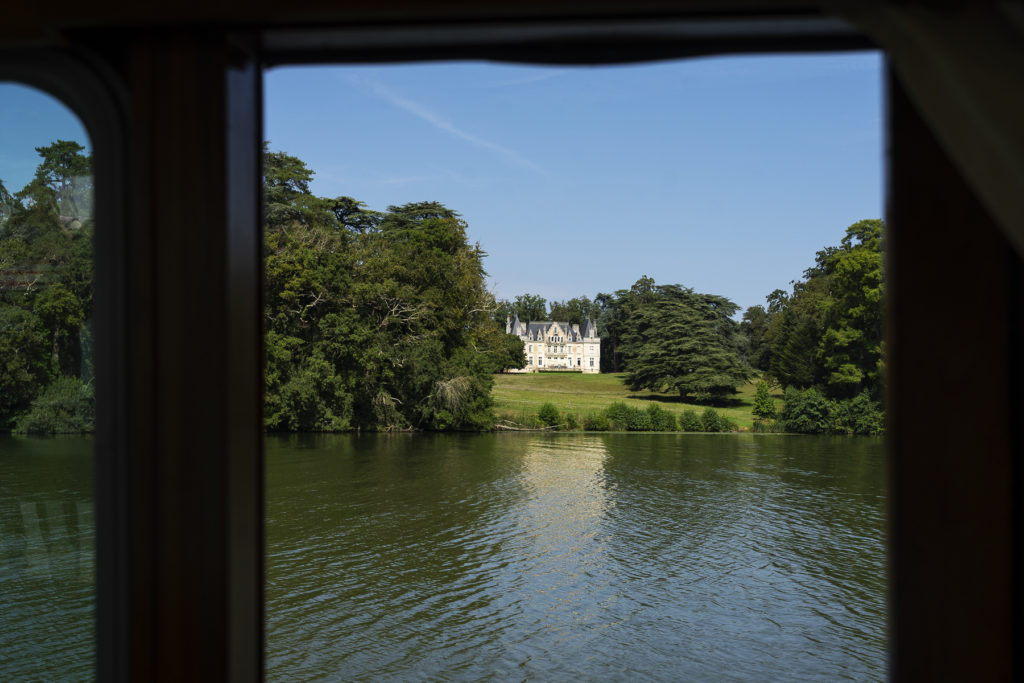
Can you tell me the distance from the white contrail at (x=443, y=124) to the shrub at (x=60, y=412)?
29.2 m

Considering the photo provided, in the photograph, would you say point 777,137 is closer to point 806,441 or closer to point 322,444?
point 806,441

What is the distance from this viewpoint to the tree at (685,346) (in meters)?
26.9

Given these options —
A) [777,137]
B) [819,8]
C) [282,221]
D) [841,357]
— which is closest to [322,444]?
[282,221]

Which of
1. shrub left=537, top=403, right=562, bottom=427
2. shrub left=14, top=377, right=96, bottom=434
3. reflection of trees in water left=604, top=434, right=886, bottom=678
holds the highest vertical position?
shrub left=14, top=377, right=96, bottom=434

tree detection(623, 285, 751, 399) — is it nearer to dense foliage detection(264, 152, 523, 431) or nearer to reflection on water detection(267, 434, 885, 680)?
reflection on water detection(267, 434, 885, 680)

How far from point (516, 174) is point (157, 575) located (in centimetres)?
3067

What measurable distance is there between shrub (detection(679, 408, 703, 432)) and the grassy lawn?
38cm

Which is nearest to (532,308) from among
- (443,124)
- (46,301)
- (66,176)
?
(443,124)

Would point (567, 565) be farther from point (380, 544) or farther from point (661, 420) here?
point (661, 420)

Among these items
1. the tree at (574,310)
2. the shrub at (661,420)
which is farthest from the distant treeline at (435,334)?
the tree at (574,310)


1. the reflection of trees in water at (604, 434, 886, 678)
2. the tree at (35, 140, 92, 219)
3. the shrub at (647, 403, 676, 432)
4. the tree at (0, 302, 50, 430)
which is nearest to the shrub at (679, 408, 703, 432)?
the shrub at (647, 403, 676, 432)

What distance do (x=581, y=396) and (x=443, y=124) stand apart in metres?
13.9

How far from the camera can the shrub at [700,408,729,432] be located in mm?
24469

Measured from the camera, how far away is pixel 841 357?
2325 cm
